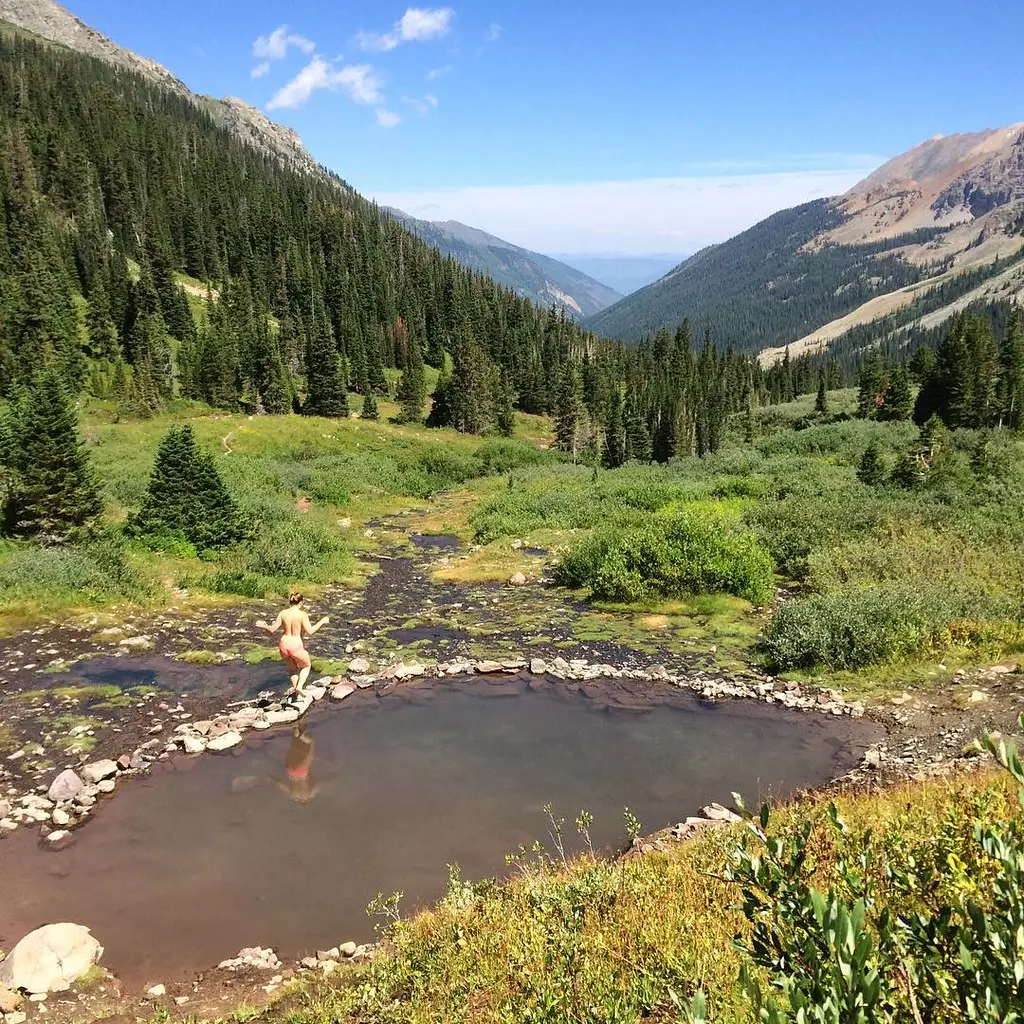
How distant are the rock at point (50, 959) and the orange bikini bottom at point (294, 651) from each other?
7.51 meters

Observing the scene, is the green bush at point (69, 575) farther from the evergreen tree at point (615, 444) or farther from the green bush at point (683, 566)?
the evergreen tree at point (615, 444)

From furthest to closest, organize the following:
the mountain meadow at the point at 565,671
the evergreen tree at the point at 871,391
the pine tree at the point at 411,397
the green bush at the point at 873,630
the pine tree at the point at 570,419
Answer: the pine tree at the point at 570,419 → the pine tree at the point at 411,397 → the evergreen tree at the point at 871,391 → the green bush at the point at 873,630 → the mountain meadow at the point at 565,671

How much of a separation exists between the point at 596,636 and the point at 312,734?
30.8 ft

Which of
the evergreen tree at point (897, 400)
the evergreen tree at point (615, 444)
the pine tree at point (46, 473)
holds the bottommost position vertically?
the evergreen tree at point (615, 444)

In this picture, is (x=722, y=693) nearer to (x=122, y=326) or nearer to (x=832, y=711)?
(x=832, y=711)

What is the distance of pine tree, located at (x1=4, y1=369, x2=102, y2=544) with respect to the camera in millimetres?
23219

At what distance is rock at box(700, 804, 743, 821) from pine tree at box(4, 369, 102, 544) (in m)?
23.4

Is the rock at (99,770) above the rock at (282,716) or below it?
above

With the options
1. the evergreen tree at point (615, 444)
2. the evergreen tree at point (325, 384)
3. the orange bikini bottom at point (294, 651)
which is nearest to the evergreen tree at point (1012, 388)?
the evergreen tree at point (615, 444)

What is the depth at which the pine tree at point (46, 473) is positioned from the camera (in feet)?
76.2

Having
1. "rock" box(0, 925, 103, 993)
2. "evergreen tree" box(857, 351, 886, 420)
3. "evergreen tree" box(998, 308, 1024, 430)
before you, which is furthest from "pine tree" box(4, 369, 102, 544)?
"evergreen tree" box(998, 308, 1024, 430)

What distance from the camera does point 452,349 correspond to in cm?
13812

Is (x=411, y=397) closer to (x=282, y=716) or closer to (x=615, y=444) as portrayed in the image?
(x=615, y=444)

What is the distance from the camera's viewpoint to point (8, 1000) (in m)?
6.86
